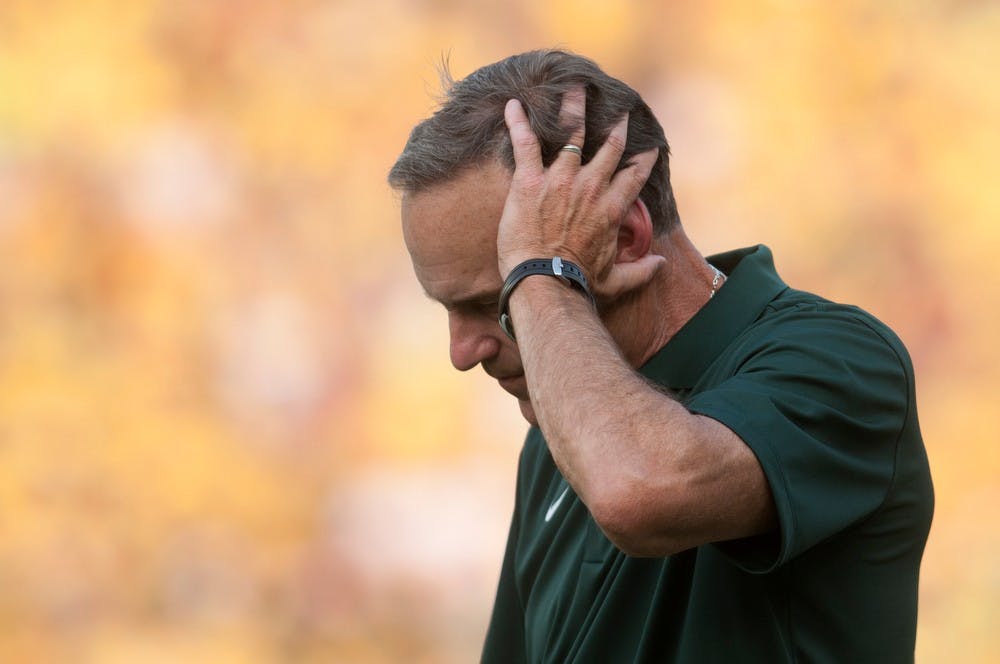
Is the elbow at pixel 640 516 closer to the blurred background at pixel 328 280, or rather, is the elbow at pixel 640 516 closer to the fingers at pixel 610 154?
A: the fingers at pixel 610 154

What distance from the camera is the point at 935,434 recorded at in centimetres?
429

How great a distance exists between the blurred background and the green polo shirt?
101 inches

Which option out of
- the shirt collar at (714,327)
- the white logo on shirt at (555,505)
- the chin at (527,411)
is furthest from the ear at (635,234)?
the white logo on shirt at (555,505)

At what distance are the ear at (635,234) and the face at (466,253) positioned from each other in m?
0.17

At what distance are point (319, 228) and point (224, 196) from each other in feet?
1.11

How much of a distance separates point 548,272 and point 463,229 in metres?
0.17

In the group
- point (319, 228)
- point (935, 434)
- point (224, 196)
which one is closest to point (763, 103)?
point (935, 434)

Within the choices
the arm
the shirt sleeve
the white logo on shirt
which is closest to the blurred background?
the white logo on shirt

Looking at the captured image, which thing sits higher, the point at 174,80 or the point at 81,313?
the point at 174,80

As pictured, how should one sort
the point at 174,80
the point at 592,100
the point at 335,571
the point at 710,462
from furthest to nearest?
the point at 174,80
the point at 335,571
the point at 592,100
the point at 710,462

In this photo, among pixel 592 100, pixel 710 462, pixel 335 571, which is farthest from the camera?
pixel 335 571

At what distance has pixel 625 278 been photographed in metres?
1.66

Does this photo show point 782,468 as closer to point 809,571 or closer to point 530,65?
point 809,571

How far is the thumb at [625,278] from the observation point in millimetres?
1656
